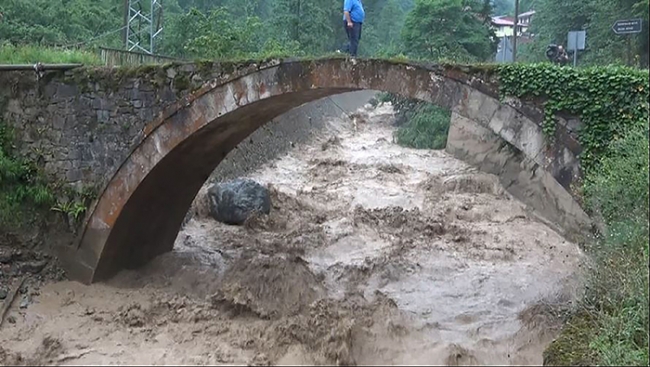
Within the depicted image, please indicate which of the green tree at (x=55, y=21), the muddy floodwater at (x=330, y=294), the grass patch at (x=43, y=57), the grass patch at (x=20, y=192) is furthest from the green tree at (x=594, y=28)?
the green tree at (x=55, y=21)

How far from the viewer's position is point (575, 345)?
770cm

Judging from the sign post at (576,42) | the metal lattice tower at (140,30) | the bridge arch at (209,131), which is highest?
the metal lattice tower at (140,30)

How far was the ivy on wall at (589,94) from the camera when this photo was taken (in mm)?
7941

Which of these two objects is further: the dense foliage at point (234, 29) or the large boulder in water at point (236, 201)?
the dense foliage at point (234, 29)

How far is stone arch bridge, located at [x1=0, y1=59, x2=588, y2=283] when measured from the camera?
356 inches

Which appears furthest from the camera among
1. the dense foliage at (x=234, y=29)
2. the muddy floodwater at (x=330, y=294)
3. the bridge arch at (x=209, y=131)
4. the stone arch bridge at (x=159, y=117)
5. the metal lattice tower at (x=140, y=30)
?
the metal lattice tower at (x=140, y=30)

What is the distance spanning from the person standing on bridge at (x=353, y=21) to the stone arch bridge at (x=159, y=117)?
4.48 ft

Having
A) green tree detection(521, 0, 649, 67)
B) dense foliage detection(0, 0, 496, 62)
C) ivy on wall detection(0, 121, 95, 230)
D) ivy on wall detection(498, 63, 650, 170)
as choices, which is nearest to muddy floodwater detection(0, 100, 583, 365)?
ivy on wall detection(0, 121, 95, 230)

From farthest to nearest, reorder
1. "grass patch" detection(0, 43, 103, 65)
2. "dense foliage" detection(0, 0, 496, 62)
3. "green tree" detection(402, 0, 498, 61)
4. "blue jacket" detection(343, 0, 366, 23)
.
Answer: "green tree" detection(402, 0, 498, 61), "dense foliage" detection(0, 0, 496, 62), "grass patch" detection(0, 43, 103, 65), "blue jacket" detection(343, 0, 366, 23)

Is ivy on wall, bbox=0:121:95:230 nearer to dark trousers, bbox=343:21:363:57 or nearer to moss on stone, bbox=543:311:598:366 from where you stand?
dark trousers, bbox=343:21:363:57

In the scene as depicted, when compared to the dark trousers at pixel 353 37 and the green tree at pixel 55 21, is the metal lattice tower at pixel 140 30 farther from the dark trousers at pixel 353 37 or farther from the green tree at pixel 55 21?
the dark trousers at pixel 353 37

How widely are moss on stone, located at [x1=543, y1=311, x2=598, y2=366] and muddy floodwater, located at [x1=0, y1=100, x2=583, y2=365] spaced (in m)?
0.71

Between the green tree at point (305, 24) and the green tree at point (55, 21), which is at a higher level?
the green tree at point (305, 24)

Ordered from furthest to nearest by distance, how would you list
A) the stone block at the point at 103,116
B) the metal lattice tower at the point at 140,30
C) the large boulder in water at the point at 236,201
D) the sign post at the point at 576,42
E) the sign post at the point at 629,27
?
1. the metal lattice tower at the point at 140,30
2. the large boulder in water at the point at 236,201
3. the stone block at the point at 103,116
4. the sign post at the point at 576,42
5. the sign post at the point at 629,27
